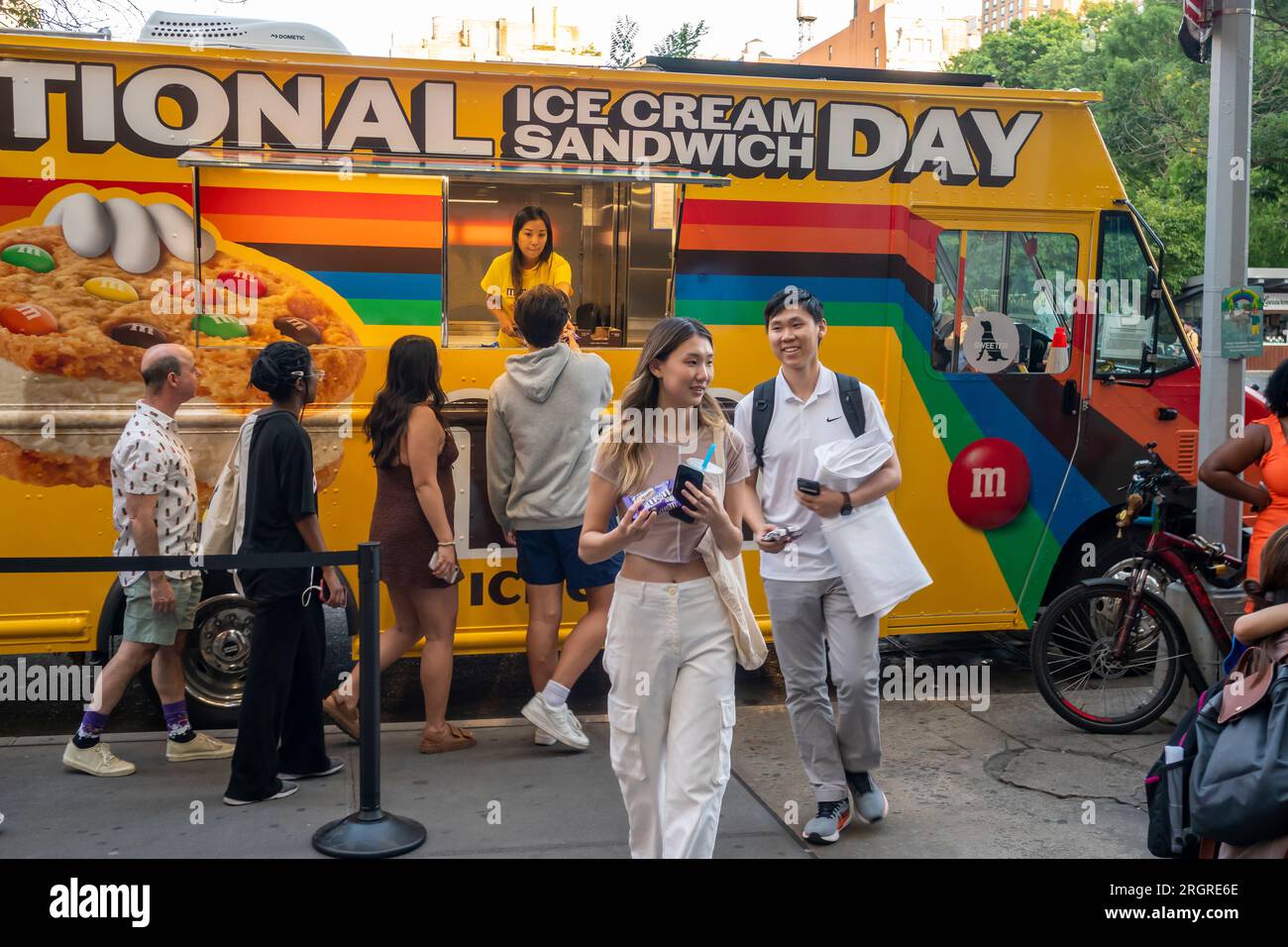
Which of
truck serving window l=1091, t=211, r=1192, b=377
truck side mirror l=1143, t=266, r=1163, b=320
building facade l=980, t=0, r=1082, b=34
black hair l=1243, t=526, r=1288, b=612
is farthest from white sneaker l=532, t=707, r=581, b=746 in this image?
building facade l=980, t=0, r=1082, b=34

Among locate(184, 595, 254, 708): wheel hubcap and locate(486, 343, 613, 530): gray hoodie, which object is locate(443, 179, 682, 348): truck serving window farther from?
locate(184, 595, 254, 708): wheel hubcap

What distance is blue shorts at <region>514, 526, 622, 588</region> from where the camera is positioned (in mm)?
5785

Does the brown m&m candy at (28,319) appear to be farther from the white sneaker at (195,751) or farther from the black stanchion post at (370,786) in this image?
the black stanchion post at (370,786)

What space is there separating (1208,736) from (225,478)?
155 inches

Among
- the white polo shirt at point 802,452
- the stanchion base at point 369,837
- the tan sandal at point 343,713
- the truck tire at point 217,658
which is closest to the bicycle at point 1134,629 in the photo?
the white polo shirt at point 802,452

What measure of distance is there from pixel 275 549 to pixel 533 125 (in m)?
2.44

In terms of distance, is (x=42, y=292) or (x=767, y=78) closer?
(x=42, y=292)

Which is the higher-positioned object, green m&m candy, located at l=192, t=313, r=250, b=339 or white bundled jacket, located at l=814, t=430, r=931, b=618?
green m&m candy, located at l=192, t=313, r=250, b=339

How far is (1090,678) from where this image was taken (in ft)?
20.5

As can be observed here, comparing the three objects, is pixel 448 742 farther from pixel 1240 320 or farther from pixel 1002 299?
pixel 1240 320

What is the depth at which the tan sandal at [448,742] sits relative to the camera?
584 centimetres
